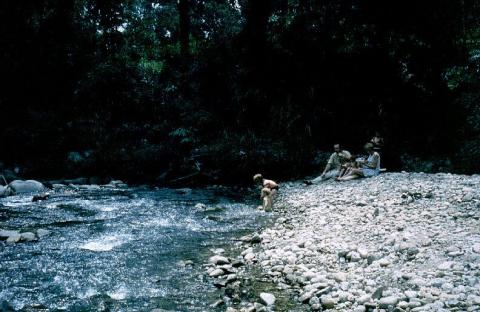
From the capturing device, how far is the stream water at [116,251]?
5492 mm

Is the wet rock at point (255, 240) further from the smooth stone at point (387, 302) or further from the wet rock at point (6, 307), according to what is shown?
the wet rock at point (6, 307)

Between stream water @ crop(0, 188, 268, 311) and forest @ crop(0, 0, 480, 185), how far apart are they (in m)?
6.12

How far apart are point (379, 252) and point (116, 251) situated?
15.5 feet

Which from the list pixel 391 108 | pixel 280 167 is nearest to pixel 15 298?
pixel 280 167

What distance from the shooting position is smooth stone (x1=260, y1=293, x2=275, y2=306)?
512cm

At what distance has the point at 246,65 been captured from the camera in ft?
72.2

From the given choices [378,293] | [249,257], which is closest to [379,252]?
[378,293]

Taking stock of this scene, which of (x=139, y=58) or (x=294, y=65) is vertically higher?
(x=139, y=58)

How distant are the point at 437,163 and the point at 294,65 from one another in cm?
894

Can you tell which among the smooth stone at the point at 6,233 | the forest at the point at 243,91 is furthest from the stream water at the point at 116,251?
the forest at the point at 243,91

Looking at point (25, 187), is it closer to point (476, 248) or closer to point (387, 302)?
point (387, 302)

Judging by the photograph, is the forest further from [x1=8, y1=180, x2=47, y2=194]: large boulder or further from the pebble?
the pebble

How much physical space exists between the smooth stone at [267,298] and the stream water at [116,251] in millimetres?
681

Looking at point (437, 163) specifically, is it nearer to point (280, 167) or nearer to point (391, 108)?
point (391, 108)
